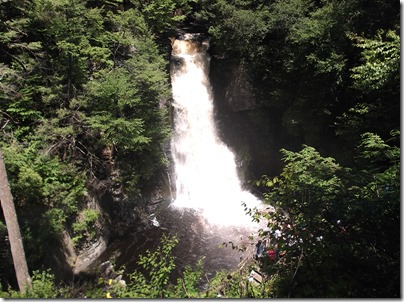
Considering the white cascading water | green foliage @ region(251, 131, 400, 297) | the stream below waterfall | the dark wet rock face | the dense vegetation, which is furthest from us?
the white cascading water

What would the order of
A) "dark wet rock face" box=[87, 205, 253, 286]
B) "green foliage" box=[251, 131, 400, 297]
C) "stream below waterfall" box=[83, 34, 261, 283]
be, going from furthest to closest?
"stream below waterfall" box=[83, 34, 261, 283] → "dark wet rock face" box=[87, 205, 253, 286] → "green foliage" box=[251, 131, 400, 297]

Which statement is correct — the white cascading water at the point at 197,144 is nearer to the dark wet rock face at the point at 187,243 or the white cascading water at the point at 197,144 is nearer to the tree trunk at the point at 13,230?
the dark wet rock face at the point at 187,243

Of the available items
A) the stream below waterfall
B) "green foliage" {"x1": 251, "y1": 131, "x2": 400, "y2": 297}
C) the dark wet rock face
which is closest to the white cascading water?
the stream below waterfall

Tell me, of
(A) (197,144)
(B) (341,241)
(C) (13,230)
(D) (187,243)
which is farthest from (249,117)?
(B) (341,241)

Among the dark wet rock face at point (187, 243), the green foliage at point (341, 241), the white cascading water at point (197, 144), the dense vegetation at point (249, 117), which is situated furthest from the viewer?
the white cascading water at point (197, 144)

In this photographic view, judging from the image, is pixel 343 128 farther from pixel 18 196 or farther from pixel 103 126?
pixel 18 196

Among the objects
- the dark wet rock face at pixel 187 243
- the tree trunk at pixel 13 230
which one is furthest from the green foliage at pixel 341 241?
the dark wet rock face at pixel 187 243

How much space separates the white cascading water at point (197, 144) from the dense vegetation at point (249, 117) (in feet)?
5.15

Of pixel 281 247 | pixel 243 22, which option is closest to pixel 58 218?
pixel 281 247

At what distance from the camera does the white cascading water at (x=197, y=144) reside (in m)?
16.1

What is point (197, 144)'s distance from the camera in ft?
56.8

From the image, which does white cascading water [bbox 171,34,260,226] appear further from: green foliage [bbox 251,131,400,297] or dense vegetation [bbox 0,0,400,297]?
green foliage [bbox 251,131,400,297]

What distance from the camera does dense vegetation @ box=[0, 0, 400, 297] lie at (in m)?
4.01

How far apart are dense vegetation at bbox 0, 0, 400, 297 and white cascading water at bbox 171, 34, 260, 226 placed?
157 cm
